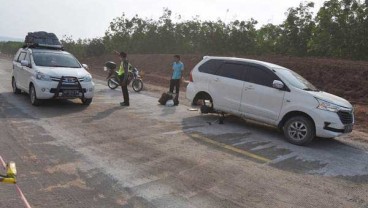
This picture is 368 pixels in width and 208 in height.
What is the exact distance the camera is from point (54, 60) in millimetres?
12391

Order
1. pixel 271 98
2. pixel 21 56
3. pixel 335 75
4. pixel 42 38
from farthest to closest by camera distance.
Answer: pixel 42 38, pixel 335 75, pixel 21 56, pixel 271 98

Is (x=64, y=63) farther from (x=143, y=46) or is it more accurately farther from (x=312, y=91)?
(x=143, y=46)

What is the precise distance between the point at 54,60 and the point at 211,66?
511 cm

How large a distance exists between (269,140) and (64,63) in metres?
7.09

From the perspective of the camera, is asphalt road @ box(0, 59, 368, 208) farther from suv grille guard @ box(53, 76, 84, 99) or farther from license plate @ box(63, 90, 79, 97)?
license plate @ box(63, 90, 79, 97)

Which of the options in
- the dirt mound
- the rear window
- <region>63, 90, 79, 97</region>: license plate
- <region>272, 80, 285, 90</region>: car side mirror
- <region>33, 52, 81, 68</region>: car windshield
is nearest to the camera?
<region>272, 80, 285, 90</region>: car side mirror

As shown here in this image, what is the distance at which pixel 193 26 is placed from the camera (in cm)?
3356

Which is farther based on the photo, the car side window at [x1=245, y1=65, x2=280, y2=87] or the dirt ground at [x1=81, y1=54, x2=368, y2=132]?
the dirt ground at [x1=81, y1=54, x2=368, y2=132]

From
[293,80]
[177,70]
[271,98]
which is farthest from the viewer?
[177,70]

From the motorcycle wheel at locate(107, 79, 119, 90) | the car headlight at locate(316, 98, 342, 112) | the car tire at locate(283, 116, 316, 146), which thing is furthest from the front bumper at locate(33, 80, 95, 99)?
the car headlight at locate(316, 98, 342, 112)

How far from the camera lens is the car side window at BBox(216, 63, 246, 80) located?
1021 centimetres

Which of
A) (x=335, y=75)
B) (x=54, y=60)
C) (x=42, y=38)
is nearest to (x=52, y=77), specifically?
(x=54, y=60)

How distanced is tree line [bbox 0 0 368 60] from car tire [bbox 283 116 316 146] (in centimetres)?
1440

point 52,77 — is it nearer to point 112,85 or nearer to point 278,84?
point 278,84
